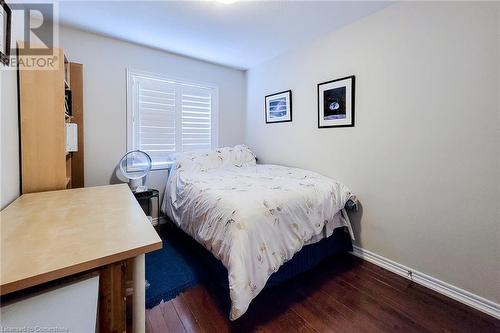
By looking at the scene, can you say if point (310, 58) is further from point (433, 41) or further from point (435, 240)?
point (435, 240)

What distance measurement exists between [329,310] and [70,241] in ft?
5.30

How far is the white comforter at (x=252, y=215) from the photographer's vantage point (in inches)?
57.3

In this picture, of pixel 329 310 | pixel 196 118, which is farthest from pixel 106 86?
pixel 329 310

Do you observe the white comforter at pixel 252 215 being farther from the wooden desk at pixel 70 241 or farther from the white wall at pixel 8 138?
the white wall at pixel 8 138

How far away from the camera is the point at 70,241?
0.88 m

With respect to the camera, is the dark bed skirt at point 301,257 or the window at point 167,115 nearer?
the dark bed skirt at point 301,257

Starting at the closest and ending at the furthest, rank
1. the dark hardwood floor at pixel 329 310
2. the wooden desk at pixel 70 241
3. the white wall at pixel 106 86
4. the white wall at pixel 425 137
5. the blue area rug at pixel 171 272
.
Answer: the wooden desk at pixel 70 241, the dark hardwood floor at pixel 329 310, the white wall at pixel 425 137, the blue area rug at pixel 171 272, the white wall at pixel 106 86

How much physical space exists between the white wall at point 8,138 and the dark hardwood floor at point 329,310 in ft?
3.84

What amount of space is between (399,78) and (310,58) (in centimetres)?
109

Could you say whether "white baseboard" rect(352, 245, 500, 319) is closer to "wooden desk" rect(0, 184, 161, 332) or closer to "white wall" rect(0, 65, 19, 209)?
"wooden desk" rect(0, 184, 161, 332)

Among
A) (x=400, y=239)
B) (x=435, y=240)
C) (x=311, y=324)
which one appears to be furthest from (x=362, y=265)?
(x=311, y=324)

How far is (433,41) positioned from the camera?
5.86 feet

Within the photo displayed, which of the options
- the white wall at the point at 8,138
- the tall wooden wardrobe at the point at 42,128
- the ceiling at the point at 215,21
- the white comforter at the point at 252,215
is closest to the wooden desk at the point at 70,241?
the white wall at the point at 8,138

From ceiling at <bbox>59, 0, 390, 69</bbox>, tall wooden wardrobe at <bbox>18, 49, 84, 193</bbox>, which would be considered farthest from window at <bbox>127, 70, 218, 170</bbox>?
tall wooden wardrobe at <bbox>18, 49, 84, 193</bbox>
